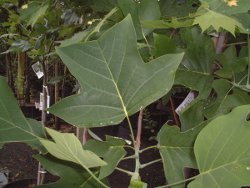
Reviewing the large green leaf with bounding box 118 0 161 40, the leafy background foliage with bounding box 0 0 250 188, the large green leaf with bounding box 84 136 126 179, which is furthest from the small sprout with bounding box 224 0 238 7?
the large green leaf with bounding box 84 136 126 179

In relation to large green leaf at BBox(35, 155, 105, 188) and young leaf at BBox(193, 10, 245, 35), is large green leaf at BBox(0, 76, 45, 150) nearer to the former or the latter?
large green leaf at BBox(35, 155, 105, 188)

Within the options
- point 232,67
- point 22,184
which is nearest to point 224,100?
point 232,67

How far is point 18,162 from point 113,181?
627mm

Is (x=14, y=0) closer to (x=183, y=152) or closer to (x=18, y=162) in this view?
(x=18, y=162)

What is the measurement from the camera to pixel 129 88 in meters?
0.46

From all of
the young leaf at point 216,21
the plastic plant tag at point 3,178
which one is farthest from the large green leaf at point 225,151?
the plastic plant tag at point 3,178

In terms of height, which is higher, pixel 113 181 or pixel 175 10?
pixel 175 10

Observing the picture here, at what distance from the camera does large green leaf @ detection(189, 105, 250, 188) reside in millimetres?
414

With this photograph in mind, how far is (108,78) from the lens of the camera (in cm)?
47

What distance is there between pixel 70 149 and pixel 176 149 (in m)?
0.17

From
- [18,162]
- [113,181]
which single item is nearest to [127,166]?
[113,181]

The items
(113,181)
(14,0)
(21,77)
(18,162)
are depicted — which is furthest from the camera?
(21,77)

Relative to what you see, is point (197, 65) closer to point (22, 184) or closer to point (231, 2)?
point (231, 2)

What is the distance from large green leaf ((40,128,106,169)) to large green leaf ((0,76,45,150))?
0.38 feet
